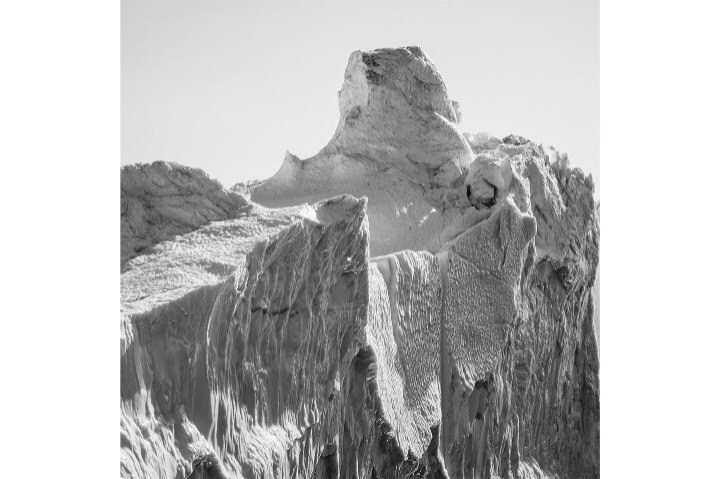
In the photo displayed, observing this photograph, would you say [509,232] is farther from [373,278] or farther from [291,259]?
[291,259]

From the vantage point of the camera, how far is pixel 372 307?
17.1ft

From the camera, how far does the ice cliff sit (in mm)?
4223

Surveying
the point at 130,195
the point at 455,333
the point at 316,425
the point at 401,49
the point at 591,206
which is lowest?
the point at 316,425

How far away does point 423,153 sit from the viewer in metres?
6.45

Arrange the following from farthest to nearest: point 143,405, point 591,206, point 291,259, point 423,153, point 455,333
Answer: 1. point 591,206
2. point 423,153
3. point 455,333
4. point 291,259
5. point 143,405

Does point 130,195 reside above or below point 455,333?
above

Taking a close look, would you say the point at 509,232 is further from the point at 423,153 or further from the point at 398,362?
the point at 398,362

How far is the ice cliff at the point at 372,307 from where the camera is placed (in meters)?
4.22

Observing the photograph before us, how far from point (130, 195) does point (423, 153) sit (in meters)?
2.19

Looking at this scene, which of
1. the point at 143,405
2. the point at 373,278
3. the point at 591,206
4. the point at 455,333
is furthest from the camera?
the point at 591,206

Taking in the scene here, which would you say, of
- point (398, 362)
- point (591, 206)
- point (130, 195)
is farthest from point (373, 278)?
point (591, 206)

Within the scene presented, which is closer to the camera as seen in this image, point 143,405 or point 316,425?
point 143,405

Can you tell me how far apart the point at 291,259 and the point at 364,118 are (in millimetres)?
1996

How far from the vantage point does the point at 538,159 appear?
6.99 meters
